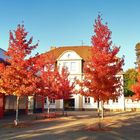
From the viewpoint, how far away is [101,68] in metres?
23.0

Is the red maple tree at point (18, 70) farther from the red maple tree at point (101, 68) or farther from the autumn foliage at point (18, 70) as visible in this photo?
the red maple tree at point (101, 68)

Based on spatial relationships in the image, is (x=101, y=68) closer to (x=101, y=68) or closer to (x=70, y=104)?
(x=101, y=68)

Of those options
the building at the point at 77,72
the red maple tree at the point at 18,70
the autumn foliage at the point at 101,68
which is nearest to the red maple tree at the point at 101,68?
the autumn foliage at the point at 101,68

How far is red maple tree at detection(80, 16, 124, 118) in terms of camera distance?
75.1 feet

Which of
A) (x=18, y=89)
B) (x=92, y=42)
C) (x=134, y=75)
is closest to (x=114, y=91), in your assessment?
(x=92, y=42)

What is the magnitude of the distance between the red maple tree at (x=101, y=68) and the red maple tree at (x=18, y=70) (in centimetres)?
428

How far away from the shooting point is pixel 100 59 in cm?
2327

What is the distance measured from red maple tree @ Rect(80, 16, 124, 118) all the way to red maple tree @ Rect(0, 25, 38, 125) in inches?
168

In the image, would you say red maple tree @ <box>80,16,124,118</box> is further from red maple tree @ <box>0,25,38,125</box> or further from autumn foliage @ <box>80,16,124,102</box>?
red maple tree @ <box>0,25,38,125</box>

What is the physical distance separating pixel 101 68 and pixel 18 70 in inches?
256

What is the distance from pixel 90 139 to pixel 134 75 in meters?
58.8

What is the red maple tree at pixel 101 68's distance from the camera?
75.1ft

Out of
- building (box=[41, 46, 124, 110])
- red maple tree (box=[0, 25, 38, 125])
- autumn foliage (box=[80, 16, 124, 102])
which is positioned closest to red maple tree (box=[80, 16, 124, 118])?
autumn foliage (box=[80, 16, 124, 102])

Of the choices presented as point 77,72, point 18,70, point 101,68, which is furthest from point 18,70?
point 77,72
